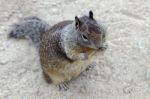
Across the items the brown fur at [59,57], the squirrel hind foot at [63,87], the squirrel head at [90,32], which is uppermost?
the squirrel head at [90,32]

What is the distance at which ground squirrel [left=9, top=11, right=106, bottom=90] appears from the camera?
10.2 feet

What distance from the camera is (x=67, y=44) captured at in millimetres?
3400

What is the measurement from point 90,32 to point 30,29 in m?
0.99

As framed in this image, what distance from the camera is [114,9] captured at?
430 cm

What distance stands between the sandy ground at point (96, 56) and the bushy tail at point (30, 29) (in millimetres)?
78

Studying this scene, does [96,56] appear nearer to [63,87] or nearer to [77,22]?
[77,22]

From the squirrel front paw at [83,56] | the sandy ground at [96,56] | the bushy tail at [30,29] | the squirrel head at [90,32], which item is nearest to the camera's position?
the squirrel head at [90,32]

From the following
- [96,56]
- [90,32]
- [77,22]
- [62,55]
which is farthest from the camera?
[62,55]

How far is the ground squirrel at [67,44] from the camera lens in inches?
122

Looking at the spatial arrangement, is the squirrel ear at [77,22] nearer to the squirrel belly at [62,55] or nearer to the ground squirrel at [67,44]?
the ground squirrel at [67,44]

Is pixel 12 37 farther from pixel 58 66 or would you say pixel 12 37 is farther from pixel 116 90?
pixel 116 90

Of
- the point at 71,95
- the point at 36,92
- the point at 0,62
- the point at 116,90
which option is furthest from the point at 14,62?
the point at 116,90

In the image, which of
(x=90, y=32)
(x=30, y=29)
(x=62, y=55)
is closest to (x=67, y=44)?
(x=62, y=55)

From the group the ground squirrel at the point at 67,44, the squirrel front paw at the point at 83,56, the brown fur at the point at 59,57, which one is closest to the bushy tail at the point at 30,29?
the ground squirrel at the point at 67,44
